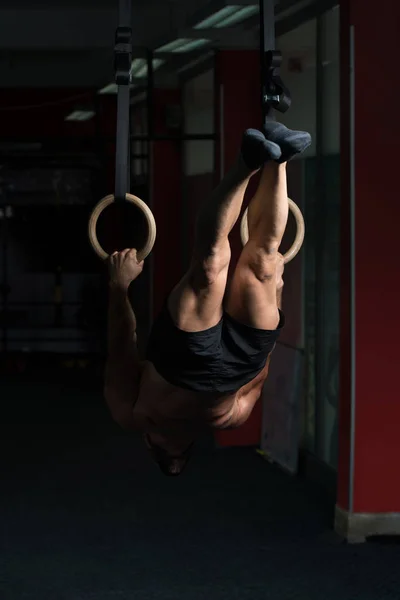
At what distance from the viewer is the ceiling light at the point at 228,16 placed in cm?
609

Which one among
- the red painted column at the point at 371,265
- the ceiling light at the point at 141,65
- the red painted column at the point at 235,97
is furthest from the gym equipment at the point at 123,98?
the ceiling light at the point at 141,65

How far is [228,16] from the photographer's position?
6375mm

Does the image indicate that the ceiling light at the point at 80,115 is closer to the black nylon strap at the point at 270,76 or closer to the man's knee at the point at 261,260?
the man's knee at the point at 261,260

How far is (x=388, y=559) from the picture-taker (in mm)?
5262

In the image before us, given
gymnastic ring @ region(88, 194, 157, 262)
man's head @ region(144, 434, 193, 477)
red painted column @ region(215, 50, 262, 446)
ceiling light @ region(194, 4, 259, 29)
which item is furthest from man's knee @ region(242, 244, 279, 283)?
red painted column @ region(215, 50, 262, 446)

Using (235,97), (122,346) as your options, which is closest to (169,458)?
(122,346)

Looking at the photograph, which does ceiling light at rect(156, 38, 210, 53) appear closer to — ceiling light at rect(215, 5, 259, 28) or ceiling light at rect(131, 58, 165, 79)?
ceiling light at rect(215, 5, 259, 28)

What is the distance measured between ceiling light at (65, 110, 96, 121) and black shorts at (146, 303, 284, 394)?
9.35 m

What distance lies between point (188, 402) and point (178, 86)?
8187 millimetres

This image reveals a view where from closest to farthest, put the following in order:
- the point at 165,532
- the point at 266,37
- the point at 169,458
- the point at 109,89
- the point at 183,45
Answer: the point at 266,37
the point at 169,458
the point at 165,532
the point at 183,45
the point at 109,89

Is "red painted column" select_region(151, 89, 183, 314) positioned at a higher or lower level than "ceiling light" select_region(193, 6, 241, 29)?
lower

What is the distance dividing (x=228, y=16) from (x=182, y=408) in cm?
399

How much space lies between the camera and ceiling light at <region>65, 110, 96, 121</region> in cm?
1186

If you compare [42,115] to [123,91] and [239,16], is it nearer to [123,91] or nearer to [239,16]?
[239,16]
